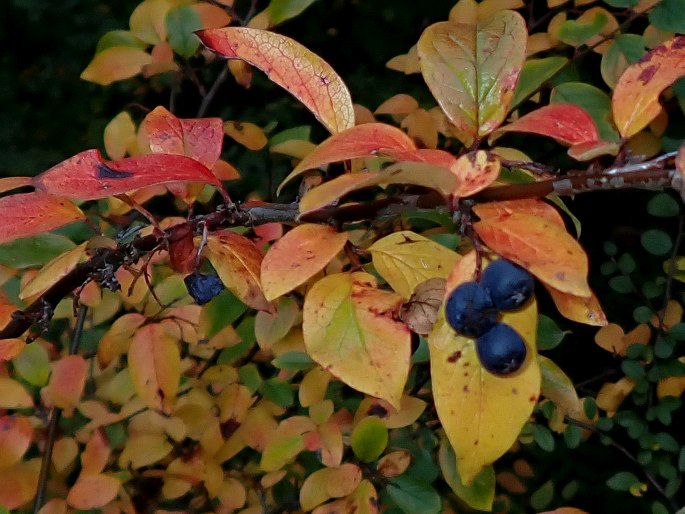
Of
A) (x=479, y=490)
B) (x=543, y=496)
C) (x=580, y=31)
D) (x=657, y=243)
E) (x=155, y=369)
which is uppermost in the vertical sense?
(x=580, y=31)

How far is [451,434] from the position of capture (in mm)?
471

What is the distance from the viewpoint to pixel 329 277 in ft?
1.76

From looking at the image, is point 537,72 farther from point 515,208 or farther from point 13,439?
point 13,439

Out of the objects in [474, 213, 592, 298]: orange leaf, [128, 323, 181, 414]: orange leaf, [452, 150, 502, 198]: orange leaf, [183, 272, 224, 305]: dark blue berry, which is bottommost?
[128, 323, 181, 414]: orange leaf

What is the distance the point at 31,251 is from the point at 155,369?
0.68 feet

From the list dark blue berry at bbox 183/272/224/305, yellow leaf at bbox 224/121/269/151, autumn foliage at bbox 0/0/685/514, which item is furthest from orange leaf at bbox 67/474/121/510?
yellow leaf at bbox 224/121/269/151

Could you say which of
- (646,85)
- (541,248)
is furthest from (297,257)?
(646,85)

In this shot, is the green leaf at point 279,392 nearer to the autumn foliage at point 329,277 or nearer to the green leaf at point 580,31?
the autumn foliage at point 329,277

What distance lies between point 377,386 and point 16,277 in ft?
2.58

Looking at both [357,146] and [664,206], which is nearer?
[357,146]

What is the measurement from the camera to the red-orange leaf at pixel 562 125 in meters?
0.51

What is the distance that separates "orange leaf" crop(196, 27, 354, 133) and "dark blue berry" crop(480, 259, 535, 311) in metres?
0.18

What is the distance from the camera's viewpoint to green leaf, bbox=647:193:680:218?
118 centimetres

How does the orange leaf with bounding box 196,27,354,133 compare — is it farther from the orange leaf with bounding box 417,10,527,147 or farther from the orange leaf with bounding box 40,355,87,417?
the orange leaf with bounding box 40,355,87,417
